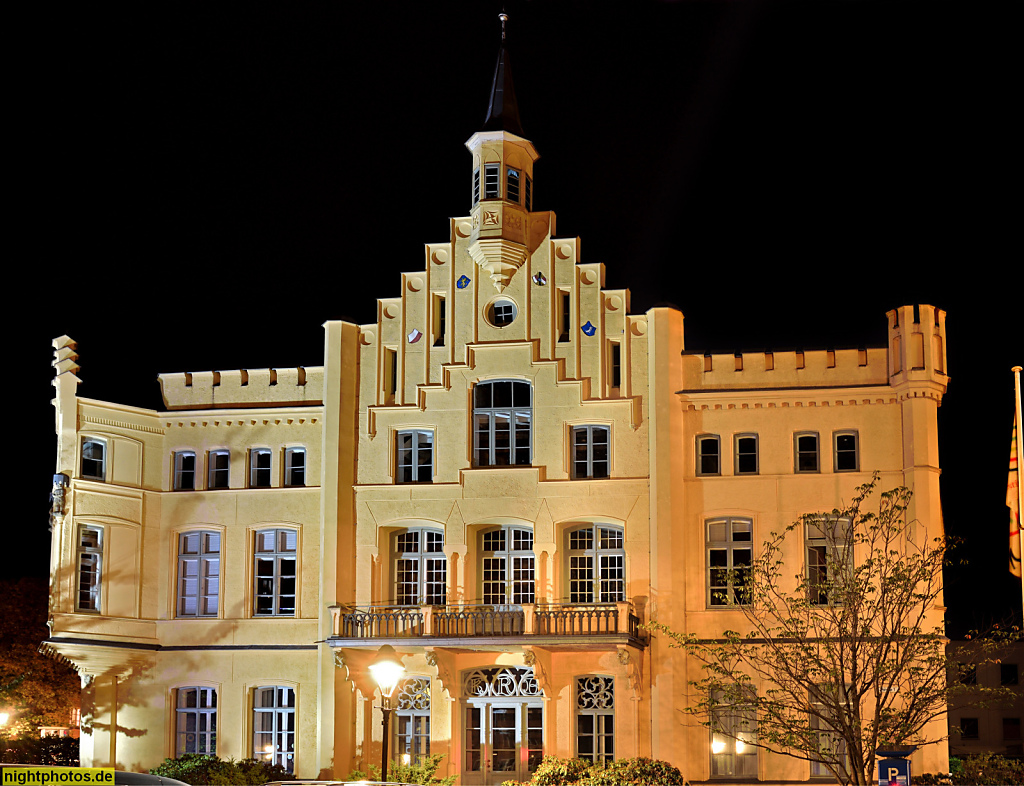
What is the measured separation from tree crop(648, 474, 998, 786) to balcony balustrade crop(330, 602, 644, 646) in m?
1.92

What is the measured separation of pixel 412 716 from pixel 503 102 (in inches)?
655

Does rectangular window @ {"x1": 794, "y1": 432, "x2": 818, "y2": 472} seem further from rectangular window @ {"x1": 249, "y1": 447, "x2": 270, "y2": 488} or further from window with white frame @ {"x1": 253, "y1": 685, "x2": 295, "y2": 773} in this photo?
window with white frame @ {"x1": 253, "y1": 685, "x2": 295, "y2": 773}

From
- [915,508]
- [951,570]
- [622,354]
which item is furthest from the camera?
[951,570]

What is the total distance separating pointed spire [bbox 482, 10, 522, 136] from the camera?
37188mm

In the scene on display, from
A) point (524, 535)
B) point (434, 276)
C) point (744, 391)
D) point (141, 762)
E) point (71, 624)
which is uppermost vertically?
point (434, 276)

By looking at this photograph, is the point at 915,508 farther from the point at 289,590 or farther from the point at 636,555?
the point at 289,590

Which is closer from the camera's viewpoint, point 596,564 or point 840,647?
point 840,647

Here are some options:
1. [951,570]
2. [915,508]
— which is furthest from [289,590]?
[951,570]

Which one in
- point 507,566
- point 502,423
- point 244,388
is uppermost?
point 244,388

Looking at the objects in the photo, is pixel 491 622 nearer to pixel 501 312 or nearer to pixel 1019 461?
pixel 501 312

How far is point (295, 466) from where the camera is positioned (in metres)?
37.2

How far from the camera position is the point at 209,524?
37.2 m

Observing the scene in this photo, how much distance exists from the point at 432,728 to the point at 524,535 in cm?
544

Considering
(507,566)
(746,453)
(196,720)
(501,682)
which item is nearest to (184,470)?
(196,720)
